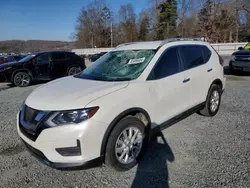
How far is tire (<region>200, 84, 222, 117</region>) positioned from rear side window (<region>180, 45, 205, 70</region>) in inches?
Result: 27.6

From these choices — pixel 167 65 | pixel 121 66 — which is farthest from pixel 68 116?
pixel 167 65

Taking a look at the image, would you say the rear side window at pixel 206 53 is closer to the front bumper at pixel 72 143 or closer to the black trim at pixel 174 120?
the black trim at pixel 174 120

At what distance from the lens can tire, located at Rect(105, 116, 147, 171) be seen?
2.38m

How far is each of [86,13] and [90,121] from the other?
58.5 m

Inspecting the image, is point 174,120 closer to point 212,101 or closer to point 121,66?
point 121,66

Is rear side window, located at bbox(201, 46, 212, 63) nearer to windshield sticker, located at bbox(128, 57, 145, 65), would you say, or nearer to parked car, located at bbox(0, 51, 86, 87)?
windshield sticker, located at bbox(128, 57, 145, 65)

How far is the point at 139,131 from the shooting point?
2691 mm

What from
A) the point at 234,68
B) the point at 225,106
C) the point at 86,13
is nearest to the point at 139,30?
the point at 86,13

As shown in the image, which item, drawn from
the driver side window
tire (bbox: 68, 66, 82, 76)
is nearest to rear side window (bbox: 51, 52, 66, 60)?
the driver side window

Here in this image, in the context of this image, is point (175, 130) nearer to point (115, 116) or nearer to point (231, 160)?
point (231, 160)

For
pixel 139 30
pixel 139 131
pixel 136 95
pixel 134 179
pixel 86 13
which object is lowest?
pixel 134 179

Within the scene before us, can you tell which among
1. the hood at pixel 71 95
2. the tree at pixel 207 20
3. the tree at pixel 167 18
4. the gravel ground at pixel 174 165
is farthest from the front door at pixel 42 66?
the tree at pixel 167 18

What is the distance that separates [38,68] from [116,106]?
775 cm

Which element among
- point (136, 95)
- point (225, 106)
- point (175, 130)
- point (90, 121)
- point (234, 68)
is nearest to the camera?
point (90, 121)
